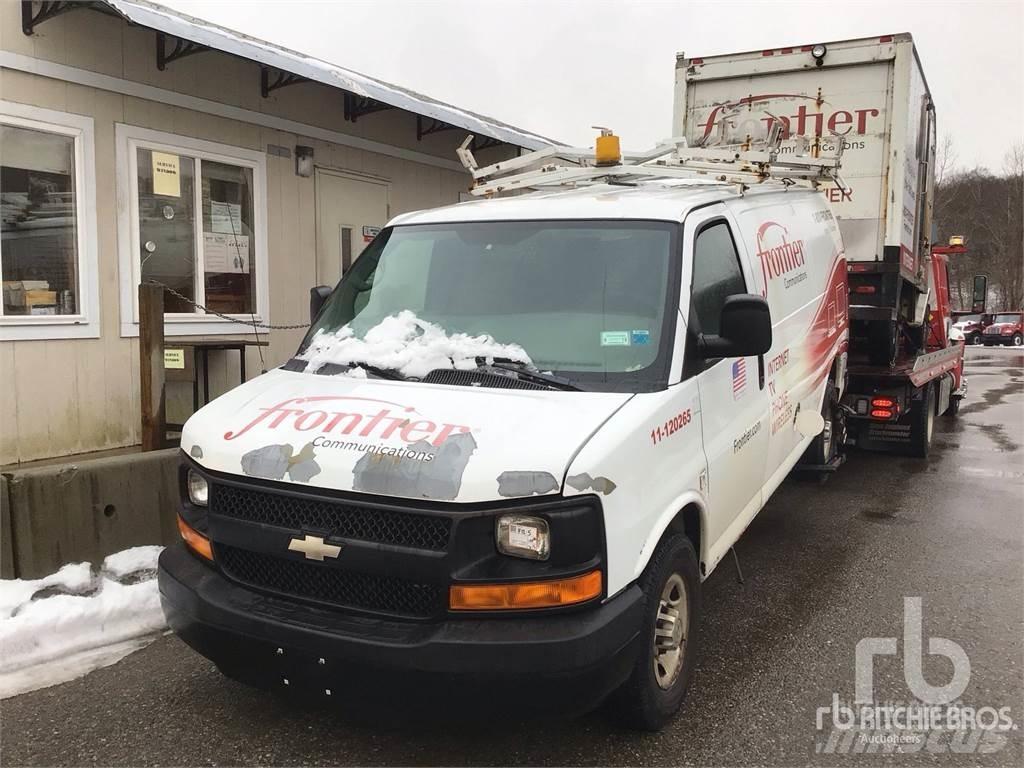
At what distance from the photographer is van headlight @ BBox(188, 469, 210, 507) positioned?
3221mm

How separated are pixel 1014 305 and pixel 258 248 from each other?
61980 millimetres

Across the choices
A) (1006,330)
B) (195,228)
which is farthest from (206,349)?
(1006,330)

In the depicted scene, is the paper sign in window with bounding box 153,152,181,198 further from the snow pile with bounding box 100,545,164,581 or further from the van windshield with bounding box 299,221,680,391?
the van windshield with bounding box 299,221,680,391

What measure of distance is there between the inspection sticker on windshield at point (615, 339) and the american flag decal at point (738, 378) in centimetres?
80

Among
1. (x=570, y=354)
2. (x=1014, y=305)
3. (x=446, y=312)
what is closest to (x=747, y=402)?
(x=570, y=354)

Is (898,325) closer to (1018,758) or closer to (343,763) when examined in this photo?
(1018,758)

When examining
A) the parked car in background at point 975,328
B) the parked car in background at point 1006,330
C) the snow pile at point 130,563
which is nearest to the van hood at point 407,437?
the snow pile at point 130,563

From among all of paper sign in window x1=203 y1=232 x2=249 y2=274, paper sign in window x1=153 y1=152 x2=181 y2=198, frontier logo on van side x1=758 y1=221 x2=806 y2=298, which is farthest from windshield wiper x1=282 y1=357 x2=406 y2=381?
paper sign in window x1=203 y1=232 x2=249 y2=274

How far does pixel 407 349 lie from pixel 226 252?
4.62 metres

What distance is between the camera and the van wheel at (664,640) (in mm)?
3021

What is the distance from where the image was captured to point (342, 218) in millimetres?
8680

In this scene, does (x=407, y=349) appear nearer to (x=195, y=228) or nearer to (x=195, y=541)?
(x=195, y=541)

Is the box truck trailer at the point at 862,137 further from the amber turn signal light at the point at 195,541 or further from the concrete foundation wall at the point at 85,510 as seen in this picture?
the amber turn signal light at the point at 195,541

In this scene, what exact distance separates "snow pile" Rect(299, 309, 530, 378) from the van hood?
164 mm
